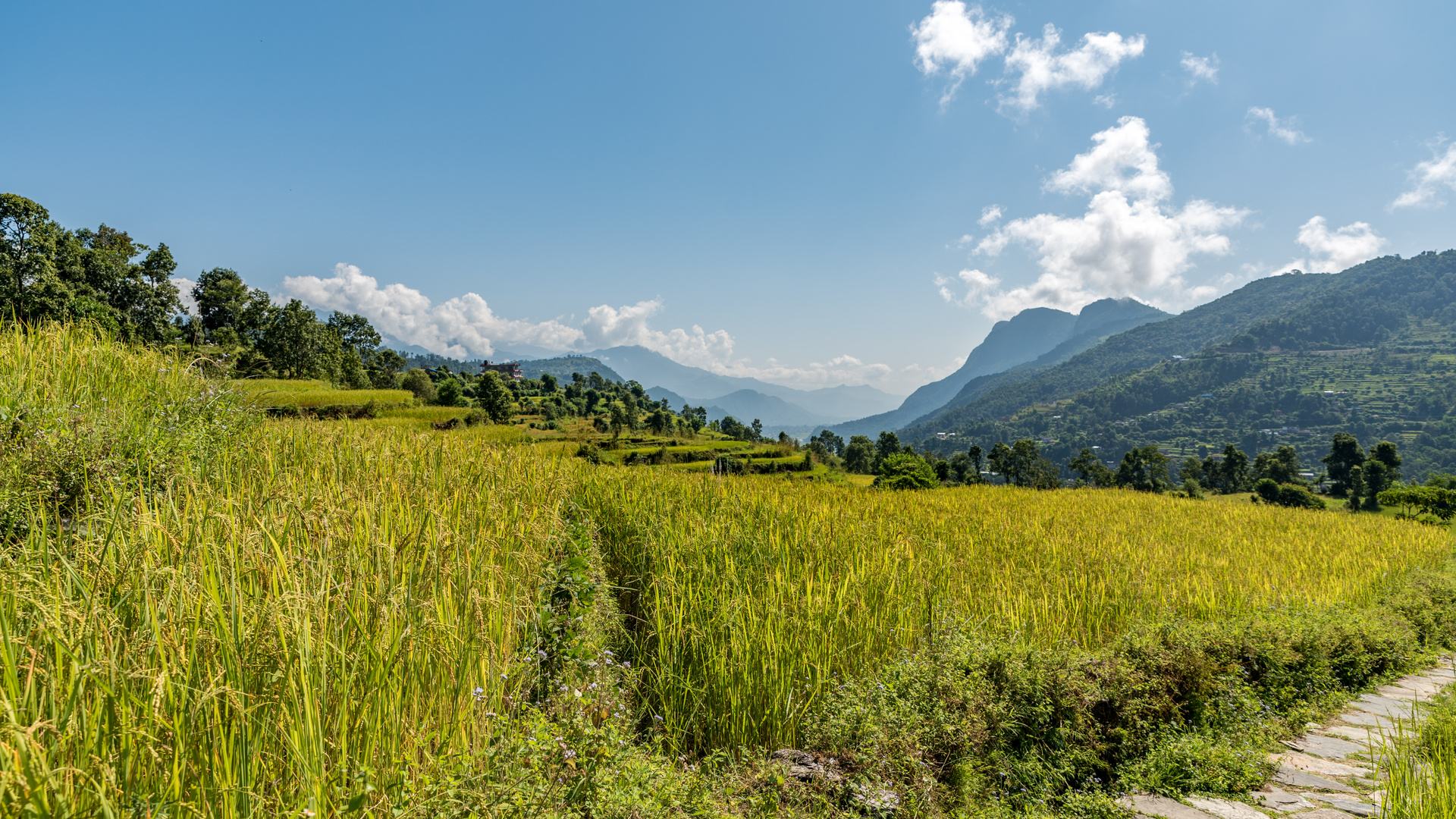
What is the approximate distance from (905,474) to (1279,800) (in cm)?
1748

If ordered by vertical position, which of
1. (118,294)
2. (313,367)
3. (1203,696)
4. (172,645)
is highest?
(118,294)

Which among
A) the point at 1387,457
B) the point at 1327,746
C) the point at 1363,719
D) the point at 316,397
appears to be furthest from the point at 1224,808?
the point at 1387,457

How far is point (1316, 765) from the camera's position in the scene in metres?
3.48

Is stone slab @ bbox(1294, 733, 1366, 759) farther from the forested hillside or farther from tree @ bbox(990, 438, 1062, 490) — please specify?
the forested hillside

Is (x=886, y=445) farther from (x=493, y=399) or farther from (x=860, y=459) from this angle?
(x=493, y=399)

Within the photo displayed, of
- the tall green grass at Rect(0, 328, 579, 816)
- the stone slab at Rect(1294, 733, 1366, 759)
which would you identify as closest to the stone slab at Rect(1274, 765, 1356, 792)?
the stone slab at Rect(1294, 733, 1366, 759)

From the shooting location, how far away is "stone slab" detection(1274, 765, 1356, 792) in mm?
3156

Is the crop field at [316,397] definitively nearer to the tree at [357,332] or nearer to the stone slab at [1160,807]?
the stone slab at [1160,807]

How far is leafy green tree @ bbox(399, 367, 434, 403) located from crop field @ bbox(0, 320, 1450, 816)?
149 ft

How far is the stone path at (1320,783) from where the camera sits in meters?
2.85

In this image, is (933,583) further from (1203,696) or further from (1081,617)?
(1203,696)

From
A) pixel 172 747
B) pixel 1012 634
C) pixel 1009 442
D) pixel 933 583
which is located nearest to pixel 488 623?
pixel 172 747

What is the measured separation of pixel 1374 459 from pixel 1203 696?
59802mm

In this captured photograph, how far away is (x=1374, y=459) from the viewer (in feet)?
134
